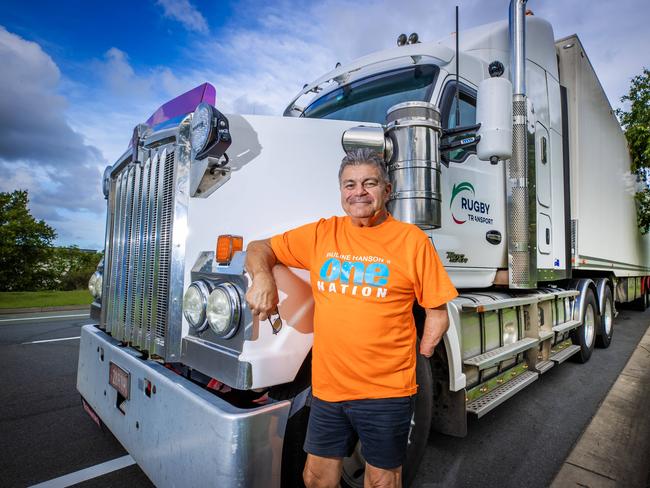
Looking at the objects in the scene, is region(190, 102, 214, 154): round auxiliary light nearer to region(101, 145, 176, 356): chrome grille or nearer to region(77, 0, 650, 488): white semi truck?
region(77, 0, 650, 488): white semi truck

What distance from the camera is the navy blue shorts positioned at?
5.16 feet

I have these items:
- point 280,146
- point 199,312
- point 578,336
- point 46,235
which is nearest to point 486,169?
point 280,146

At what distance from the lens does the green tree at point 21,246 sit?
14.7m

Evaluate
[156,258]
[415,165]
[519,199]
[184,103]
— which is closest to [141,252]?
[156,258]

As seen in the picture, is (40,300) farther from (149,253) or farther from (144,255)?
(149,253)

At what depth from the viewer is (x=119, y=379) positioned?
87.7 inches

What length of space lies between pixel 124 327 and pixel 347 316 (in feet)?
5.27

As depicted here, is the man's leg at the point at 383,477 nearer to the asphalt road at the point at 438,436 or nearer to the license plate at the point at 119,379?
the asphalt road at the point at 438,436

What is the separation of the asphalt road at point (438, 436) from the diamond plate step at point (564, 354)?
12.3 inches

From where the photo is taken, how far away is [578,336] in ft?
18.0

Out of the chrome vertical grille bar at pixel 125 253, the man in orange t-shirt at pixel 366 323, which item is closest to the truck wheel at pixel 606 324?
the man in orange t-shirt at pixel 366 323

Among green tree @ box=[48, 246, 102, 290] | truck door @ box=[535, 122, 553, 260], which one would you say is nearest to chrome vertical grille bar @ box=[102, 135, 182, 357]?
truck door @ box=[535, 122, 553, 260]

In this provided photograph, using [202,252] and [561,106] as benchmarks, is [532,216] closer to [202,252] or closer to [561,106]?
[561,106]

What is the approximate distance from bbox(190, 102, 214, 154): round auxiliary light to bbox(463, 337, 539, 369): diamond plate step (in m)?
2.23
